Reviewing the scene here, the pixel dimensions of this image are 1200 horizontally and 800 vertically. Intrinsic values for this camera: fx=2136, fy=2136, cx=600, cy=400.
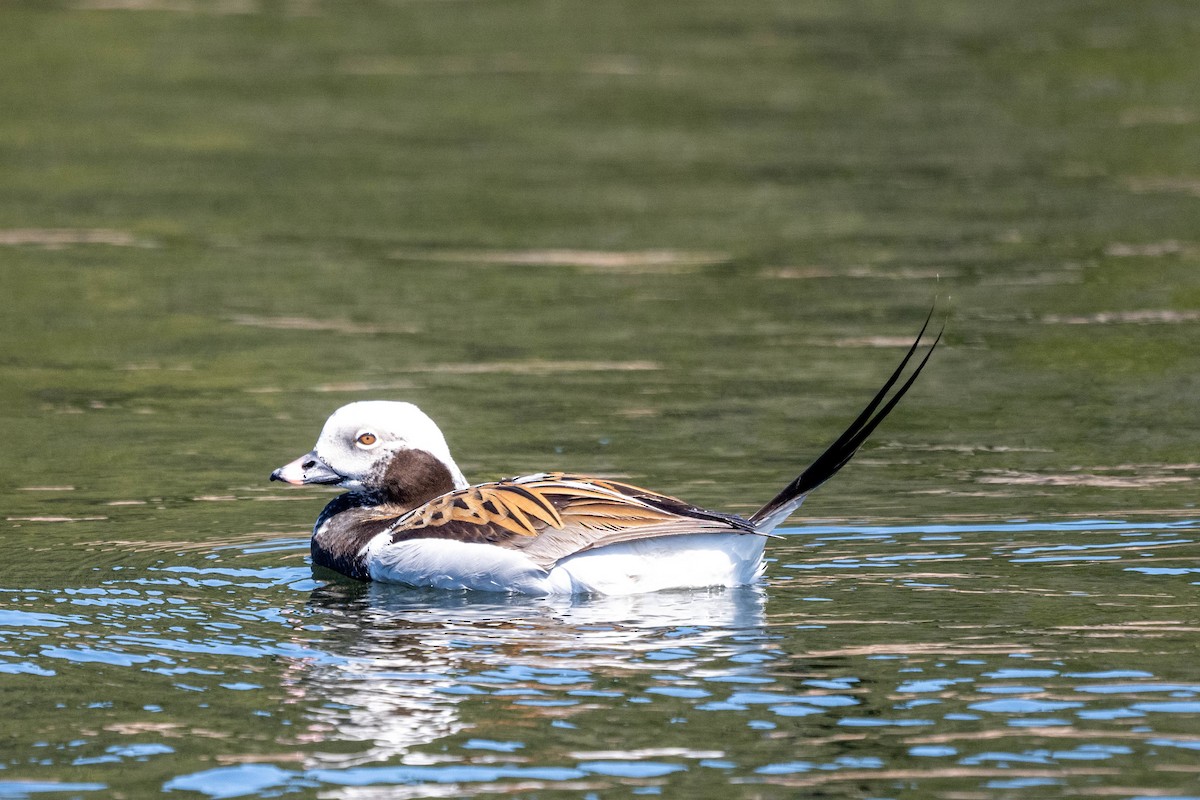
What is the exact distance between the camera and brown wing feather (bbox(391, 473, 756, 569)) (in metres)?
8.31

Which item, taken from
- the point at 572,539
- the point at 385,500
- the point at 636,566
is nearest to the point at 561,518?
the point at 572,539

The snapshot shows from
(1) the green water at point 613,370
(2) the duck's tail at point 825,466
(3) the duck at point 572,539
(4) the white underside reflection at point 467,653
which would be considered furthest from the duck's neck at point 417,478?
(2) the duck's tail at point 825,466

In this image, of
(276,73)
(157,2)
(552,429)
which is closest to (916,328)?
(552,429)

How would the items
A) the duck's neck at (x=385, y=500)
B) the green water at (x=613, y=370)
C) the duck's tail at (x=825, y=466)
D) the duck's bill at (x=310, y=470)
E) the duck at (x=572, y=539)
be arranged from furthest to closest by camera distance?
the duck's bill at (x=310, y=470) < the duck's neck at (x=385, y=500) < the duck at (x=572, y=539) < the duck's tail at (x=825, y=466) < the green water at (x=613, y=370)

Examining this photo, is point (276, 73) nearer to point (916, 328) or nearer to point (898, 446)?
point (916, 328)

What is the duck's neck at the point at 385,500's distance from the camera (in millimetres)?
9297

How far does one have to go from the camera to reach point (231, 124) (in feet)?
71.9

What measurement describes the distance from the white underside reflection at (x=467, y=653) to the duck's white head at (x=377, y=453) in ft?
2.45

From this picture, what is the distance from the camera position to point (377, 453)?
9523 millimetres

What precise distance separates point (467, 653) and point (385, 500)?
2154 millimetres

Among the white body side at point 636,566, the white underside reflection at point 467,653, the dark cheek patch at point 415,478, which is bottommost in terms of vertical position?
the white underside reflection at point 467,653

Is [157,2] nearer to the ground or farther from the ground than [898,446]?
farther from the ground

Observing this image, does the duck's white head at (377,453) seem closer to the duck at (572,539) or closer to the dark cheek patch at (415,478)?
the dark cheek patch at (415,478)

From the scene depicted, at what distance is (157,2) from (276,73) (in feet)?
16.7
